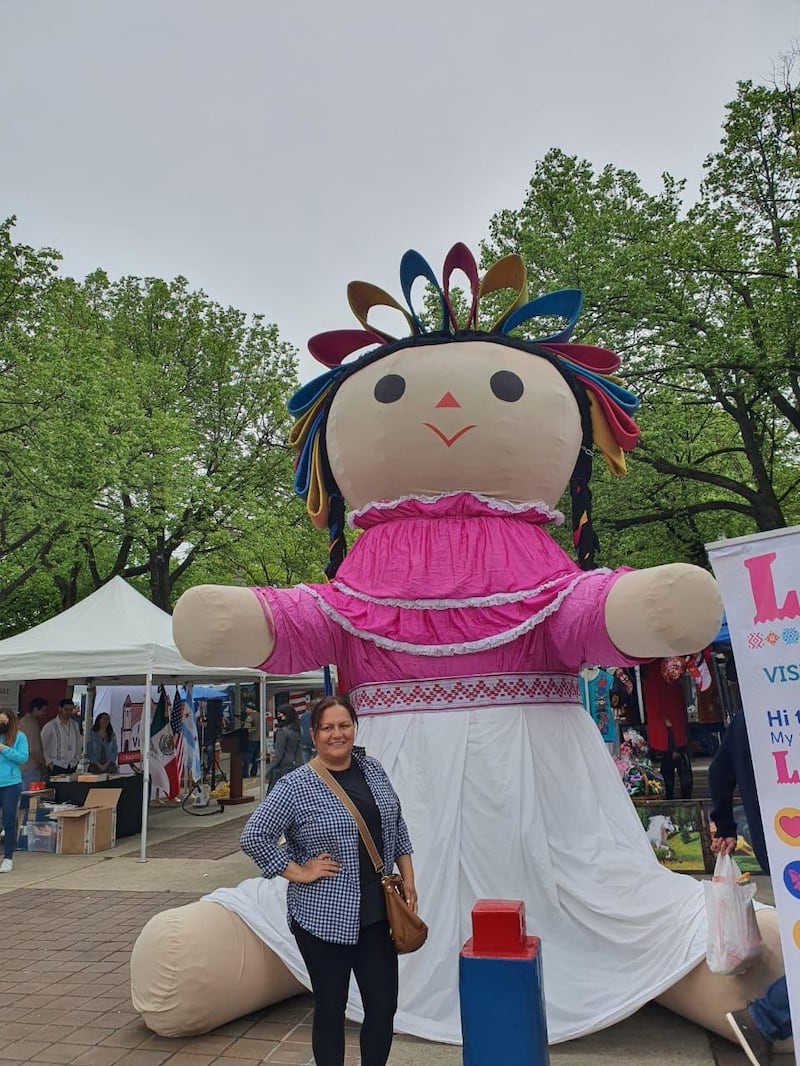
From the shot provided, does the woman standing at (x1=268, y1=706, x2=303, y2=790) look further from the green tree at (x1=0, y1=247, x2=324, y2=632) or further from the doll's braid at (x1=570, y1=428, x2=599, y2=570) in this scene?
the green tree at (x1=0, y1=247, x2=324, y2=632)

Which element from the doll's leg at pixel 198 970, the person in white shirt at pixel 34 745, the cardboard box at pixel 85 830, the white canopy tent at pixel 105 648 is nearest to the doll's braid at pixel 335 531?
the doll's leg at pixel 198 970

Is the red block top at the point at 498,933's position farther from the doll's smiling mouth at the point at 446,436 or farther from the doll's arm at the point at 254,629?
the doll's smiling mouth at the point at 446,436

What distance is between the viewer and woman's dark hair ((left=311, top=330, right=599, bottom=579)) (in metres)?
4.40

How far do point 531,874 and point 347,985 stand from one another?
3.49 feet

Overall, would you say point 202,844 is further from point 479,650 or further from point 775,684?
point 775,684

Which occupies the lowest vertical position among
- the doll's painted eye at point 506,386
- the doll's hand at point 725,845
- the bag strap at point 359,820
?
the doll's hand at point 725,845

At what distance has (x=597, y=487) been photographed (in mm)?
13461

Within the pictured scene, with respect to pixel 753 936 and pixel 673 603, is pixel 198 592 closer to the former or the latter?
pixel 673 603

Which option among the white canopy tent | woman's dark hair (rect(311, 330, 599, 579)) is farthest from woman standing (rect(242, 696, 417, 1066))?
the white canopy tent

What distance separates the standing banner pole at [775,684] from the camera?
245 cm

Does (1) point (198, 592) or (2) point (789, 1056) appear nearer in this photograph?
(2) point (789, 1056)

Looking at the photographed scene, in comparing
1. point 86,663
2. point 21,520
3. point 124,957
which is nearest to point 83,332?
point 21,520

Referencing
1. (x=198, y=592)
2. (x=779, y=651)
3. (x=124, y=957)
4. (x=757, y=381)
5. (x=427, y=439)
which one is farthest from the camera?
Answer: (x=757, y=381)

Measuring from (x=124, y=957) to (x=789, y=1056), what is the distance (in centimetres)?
369
